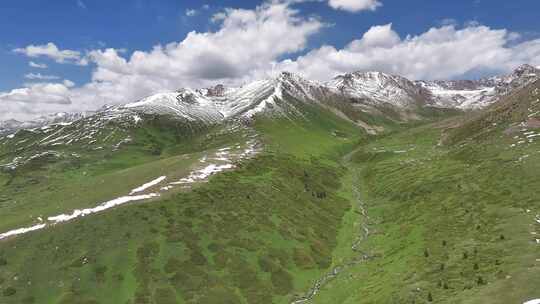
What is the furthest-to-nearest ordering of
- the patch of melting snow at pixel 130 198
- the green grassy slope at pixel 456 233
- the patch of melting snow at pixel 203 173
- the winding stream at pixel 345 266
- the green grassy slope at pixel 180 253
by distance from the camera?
the patch of melting snow at pixel 203 173
the patch of melting snow at pixel 130 198
the winding stream at pixel 345 266
the green grassy slope at pixel 180 253
the green grassy slope at pixel 456 233

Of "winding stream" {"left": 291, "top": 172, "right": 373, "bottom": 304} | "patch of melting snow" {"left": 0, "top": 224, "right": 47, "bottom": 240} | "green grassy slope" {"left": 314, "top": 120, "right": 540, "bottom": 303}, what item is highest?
"patch of melting snow" {"left": 0, "top": 224, "right": 47, "bottom": 240}

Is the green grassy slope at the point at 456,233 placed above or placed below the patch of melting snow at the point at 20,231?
below

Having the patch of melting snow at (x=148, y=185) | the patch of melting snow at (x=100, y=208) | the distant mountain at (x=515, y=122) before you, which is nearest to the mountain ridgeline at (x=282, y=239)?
the patch of melting snow at (x=100, y=208)

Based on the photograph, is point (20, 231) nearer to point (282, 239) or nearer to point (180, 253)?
point (180, 253)

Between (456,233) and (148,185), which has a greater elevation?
(148,185)

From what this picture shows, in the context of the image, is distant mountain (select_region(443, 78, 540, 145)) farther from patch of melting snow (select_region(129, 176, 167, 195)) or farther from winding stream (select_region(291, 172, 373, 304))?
patch of melting snow (select_region(129, 176, 167, 195))

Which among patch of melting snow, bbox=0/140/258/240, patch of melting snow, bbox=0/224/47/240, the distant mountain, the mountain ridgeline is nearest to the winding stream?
the mountain ridgeline

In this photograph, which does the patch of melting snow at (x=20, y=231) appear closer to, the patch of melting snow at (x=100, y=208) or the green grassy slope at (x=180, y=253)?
the patch of melting snow at (x=100, y=208)

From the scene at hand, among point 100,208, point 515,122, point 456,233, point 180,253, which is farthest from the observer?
point 515,122

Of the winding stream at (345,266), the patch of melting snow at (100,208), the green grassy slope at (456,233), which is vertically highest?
the patch of melting snow at (100,208)

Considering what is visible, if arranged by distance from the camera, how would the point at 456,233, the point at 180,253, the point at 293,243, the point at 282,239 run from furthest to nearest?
the point at 282,239 < the point at 293,243 < the point at 180,253 < the point at 456,233

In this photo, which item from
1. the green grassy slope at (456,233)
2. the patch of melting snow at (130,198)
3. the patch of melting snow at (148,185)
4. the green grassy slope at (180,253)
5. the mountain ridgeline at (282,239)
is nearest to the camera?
the green grassy slope at (456,233)

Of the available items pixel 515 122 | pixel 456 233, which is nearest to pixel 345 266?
pixel 456 233
